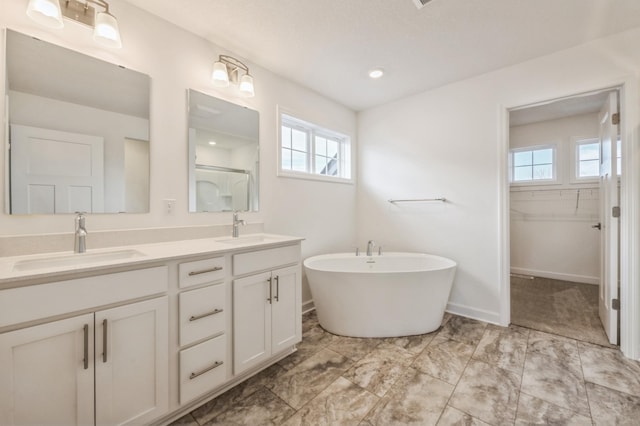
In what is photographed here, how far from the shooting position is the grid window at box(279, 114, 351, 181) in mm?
2838

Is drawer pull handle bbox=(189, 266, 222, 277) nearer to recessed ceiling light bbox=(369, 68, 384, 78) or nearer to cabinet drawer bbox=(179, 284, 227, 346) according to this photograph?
cabinet drawer bbox=(179, 284, 227, 346)

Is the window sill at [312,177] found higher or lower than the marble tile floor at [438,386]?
higher

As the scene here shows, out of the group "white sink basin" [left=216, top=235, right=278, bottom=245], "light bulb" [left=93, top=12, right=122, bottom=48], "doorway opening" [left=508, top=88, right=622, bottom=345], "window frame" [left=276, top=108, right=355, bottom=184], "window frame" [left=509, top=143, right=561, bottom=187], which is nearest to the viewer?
"light bulb" [left=93, top=12, right=122, bottom=48]

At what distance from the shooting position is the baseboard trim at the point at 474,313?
102 inches

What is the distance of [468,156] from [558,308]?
1.92 m

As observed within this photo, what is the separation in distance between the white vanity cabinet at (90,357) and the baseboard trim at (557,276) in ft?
16.3

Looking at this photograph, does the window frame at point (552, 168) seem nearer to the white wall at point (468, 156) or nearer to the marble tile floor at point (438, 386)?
the white wall at point (468, 156)

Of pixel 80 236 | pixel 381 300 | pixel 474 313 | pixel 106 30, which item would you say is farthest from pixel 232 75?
pixel 474 313

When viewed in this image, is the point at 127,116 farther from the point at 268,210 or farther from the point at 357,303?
the point at 357,303

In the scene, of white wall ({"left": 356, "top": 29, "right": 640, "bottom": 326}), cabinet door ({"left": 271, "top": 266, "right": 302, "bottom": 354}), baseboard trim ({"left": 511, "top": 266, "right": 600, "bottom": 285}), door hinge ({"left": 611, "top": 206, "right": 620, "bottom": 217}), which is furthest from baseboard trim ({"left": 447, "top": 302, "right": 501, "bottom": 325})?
baseboard trim ({"left": 511, "top": 266, "right": 600, "bottom": 285})

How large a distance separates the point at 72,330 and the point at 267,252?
3.28 feet

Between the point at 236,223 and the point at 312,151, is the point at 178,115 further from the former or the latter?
the point at 312,151

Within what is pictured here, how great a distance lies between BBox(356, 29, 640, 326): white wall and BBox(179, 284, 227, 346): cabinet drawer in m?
2.29

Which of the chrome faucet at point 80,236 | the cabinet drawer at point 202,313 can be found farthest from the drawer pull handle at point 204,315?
the chrome faucet at point 80,236
